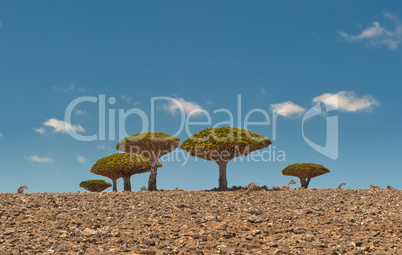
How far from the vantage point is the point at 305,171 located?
39500 millimetres

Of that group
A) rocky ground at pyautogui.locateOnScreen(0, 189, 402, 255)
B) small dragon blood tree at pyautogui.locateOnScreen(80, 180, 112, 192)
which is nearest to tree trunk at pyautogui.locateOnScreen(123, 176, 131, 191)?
small dragon blood tree at pyautogui.locateOnScreen(80, 180, 112, 192)

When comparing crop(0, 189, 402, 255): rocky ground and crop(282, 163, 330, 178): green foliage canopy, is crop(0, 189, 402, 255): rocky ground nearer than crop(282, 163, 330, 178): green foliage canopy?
Yes

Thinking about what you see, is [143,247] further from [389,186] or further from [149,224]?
[389,186]

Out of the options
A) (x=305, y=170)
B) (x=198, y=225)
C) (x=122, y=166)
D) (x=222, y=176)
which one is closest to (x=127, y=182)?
(x=122, y=166)

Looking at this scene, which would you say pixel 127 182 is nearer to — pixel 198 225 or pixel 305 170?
pixel 305 170

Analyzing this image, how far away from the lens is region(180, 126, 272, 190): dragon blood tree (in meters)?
25.6

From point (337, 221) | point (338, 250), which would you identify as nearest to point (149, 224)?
point (338, 250)

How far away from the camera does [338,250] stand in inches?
389

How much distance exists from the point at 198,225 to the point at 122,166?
25889 mm

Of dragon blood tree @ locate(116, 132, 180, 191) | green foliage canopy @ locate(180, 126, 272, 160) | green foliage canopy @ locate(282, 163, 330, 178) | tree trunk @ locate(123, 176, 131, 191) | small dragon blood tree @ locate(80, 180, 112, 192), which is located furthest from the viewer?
small dragon blood tree @ locate(80, 180, 112, 192)

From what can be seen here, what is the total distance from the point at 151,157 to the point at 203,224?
16.6 m

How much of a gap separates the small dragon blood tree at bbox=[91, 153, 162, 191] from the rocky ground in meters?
19.5

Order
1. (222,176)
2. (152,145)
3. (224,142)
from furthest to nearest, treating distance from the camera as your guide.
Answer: (152,145) → (222,176) → (224,142)

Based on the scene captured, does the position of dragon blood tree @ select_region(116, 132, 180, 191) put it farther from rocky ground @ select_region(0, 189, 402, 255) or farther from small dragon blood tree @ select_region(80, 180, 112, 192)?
small dragon blood tree @ select_region(80, 180, 112, 192)
